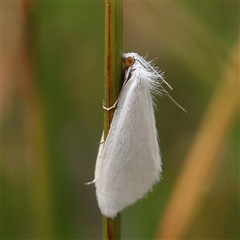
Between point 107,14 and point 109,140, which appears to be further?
point 109,140

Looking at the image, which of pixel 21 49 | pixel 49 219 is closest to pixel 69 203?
pixel 49 219

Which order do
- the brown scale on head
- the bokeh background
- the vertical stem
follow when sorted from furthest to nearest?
1. the bokeh background
2. the brown scale on head
3. the vertical stem

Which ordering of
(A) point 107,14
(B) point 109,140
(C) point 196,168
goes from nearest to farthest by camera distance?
(A) point 107,14, (B) point 109,140, (C) point 196,168

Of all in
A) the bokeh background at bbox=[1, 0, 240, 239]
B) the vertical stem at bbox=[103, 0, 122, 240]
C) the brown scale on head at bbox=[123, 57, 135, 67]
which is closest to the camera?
the vertical stem at bbox=[103, 0, 122, 240]

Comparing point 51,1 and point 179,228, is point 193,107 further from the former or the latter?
point 51,1

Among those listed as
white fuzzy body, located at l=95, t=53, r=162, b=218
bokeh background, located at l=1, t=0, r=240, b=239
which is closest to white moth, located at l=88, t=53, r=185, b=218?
white fuzzy body, located at l=95, t=53, r=162, b=218

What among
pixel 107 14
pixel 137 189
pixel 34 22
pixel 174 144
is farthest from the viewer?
pixel 174 144

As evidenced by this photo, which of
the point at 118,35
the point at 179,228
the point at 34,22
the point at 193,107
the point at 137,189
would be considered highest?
the point at 34,22

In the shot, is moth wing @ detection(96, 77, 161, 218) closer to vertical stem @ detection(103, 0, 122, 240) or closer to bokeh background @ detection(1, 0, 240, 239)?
vertical stem @ detection(103, 0, 122, 240)
